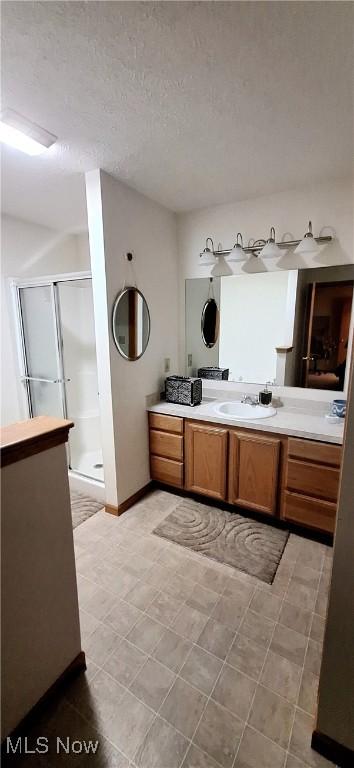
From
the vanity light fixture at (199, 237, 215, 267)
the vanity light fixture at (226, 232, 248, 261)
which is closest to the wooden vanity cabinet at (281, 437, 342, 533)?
the vanity light fixture at (226, 232, 248, 261)

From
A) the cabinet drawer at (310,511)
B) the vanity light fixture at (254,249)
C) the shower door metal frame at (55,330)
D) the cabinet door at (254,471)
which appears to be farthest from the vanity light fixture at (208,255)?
the cabinet drawer at (310,511)

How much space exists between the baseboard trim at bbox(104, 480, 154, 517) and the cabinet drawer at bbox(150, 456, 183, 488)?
0.13 meters

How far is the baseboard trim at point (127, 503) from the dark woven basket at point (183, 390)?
0.82 meters

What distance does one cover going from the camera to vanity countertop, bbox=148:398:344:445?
6.58 ft

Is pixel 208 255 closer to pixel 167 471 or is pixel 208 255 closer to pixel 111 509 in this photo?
pixel 167 471

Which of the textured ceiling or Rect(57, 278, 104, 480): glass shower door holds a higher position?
the textured ceiling

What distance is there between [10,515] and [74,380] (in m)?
2.48

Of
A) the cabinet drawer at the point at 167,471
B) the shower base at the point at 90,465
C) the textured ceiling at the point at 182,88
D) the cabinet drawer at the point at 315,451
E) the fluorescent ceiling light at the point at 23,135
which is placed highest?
the textured ceiling at the point at 182,88

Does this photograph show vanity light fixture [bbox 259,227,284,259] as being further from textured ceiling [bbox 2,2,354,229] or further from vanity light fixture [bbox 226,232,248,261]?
textured ceiling [bbox 2,2,354,229]

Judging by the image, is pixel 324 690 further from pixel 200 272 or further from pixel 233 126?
pixel 200 272

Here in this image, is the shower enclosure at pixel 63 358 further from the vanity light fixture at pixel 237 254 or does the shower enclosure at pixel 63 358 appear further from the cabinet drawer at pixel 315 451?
the cabinet drawer at pixel 315 451

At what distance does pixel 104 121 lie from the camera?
1.52 m

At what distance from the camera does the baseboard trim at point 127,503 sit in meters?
2.47

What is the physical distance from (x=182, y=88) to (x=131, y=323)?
4.67 ft
